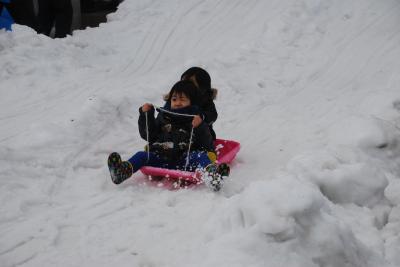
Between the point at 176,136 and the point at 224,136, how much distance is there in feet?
4.21

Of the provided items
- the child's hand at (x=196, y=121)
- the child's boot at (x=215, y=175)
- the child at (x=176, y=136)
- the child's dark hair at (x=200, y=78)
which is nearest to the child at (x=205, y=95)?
the child's dark hair at (x=200, y=78)

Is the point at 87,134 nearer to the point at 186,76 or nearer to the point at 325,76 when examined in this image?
the point at 186,76

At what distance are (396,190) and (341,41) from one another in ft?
17.4

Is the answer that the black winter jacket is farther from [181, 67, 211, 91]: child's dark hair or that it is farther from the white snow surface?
[181, 67, 211, 91]: child's dark hair

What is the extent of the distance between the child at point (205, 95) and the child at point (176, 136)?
0.50 ft

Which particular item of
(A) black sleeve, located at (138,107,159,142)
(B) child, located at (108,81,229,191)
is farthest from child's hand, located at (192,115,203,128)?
(A) black sleeve, located at (138,107,159,142)

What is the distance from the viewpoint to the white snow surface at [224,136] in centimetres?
224

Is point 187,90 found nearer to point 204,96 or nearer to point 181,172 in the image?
point 204,96

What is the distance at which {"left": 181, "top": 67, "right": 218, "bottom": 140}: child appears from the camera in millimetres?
3895

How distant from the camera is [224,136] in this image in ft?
15.9

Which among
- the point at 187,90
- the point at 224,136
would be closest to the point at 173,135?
the point at 187,90

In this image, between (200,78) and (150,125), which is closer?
(150,125)

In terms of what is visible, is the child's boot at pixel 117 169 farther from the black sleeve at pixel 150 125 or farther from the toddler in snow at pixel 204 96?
the toddler in snow at pixel 204 96

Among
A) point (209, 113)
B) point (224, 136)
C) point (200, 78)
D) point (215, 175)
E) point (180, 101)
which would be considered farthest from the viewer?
point (224, 136)
